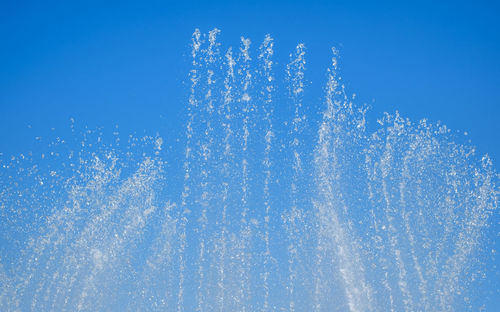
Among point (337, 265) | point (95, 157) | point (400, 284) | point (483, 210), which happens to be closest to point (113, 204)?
point (95, 157)

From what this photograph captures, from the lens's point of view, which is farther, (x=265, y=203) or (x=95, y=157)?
(x=95, y=157)

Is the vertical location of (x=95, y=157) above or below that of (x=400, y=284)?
above

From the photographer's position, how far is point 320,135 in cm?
1972

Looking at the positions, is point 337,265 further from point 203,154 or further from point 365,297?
point 203,154

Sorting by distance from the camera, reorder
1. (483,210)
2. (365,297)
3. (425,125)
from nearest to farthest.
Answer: (365,297)
(483,210)
(425,125)

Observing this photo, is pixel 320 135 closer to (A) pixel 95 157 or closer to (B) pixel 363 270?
(B) pixel 363 270

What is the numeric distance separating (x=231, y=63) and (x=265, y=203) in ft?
18.5

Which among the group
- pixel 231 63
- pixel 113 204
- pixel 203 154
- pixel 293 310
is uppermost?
pixel 231 63

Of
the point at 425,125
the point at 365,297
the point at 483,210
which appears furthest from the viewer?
the point at 425,125

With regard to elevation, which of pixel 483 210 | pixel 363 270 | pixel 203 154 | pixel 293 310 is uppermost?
pixel 203 154

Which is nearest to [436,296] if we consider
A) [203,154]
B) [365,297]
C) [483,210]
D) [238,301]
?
[365,297]

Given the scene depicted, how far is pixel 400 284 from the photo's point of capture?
16891 millimetres

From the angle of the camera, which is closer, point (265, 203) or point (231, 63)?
point (265, 203)

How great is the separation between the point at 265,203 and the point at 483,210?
7516 millimetres
